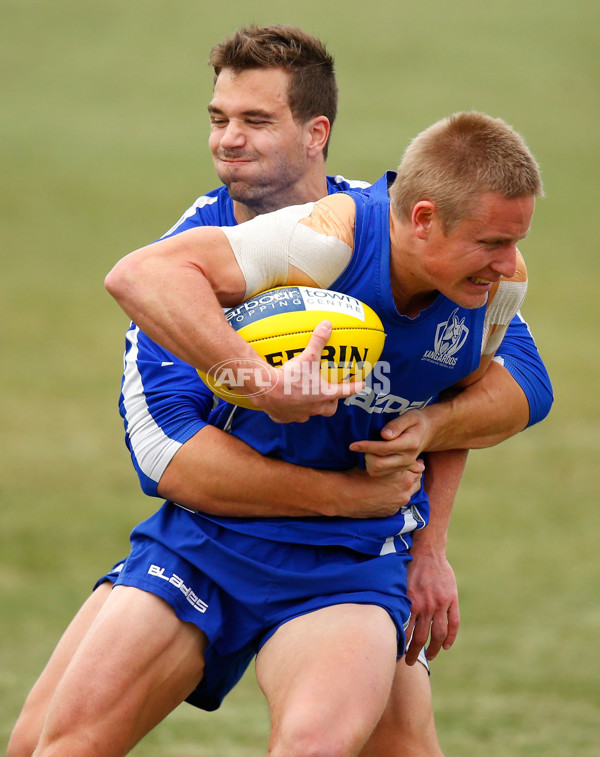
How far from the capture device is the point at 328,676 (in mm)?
3484

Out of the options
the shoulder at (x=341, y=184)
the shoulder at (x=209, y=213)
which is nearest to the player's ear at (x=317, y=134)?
the shoulder at (x=341, y=184)

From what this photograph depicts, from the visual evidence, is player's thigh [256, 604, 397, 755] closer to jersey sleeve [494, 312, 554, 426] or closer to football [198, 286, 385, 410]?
football [198, 286, 385, 410]

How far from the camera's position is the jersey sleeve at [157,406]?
3971 mm

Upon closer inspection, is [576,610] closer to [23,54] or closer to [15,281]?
[15,281]

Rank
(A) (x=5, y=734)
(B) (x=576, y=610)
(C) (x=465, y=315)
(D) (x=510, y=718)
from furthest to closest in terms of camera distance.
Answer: (B) (x=576, y=610)
(D) (x=510, y=718)
(A) (x=5, y=734)
(C) (x=465, y=315)

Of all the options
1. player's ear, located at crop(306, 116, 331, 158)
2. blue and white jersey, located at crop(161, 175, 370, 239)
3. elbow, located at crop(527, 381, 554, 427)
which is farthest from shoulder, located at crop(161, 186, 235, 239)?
elbow, located at crop(527, 381, 554, 427)

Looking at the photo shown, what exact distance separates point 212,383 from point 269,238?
1.58 ft

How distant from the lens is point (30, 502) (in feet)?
36.5

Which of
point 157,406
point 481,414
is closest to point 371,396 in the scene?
point 481,414

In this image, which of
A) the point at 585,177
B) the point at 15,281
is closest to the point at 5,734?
the point at 15,281

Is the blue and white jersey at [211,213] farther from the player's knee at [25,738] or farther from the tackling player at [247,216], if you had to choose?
the player's knee at [25,738]

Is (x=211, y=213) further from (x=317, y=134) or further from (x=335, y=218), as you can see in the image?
(x=335, y=218)

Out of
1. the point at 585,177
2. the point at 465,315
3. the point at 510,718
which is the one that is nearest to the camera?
the point at 465,315

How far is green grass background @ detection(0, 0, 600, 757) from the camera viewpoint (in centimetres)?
780
